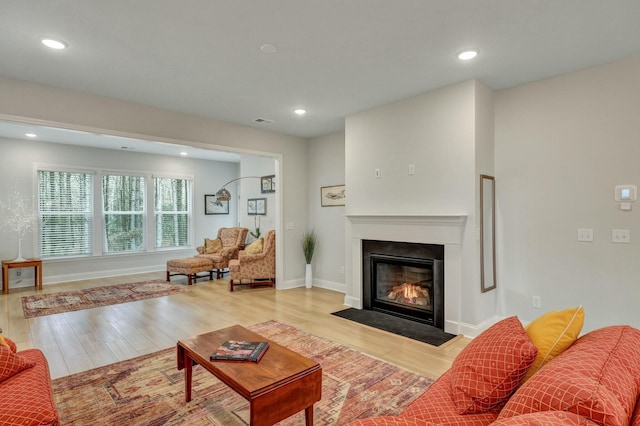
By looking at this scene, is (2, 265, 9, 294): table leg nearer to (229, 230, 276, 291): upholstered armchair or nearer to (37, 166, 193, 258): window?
(37, 166, 193, 258): window

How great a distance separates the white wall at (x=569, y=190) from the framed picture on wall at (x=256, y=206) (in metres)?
4.63

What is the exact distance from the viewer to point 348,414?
2.18 meters

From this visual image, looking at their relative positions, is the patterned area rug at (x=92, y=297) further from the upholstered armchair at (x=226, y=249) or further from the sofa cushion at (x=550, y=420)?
the sofa cushion at (x=550, y=420)

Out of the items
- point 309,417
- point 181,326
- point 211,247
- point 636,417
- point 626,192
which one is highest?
point 626,192

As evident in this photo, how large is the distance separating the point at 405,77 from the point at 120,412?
367cm

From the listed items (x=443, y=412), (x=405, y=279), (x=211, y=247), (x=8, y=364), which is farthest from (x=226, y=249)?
(x=443, y=412)

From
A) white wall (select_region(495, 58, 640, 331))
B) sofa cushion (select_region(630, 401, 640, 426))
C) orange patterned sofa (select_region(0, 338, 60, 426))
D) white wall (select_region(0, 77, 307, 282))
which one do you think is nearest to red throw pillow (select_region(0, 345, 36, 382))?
orange patterned sofa (select_region(0, 338, 60, 426))

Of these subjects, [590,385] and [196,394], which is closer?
[590,385]

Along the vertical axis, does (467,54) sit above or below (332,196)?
above

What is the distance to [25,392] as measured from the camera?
4.94ft

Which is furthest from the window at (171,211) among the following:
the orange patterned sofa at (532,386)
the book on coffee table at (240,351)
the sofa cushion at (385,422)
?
the sofa cushion at (385,422)

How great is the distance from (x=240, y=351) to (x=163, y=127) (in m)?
3.39

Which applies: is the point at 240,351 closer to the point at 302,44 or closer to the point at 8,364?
the point at 8,364

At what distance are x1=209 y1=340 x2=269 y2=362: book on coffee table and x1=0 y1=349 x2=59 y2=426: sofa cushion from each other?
795 millimetres
